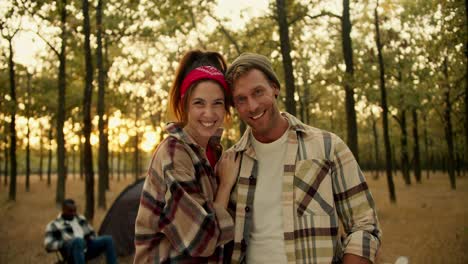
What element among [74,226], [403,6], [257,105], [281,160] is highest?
[403,6]

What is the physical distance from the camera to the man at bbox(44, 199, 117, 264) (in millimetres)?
8531

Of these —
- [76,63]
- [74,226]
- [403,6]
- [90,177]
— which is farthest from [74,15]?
[403,6]

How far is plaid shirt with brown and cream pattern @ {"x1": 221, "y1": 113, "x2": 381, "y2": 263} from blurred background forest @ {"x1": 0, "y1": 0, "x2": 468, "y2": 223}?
6.30 metres

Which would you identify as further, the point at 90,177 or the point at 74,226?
the point at 90,177

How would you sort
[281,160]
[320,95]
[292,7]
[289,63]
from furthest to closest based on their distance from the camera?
[320,95] < [292,7] < [289,63] < [281,160]

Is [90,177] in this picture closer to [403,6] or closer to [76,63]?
[76,63]

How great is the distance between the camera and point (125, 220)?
10.4 meters

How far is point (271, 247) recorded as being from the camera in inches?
91.0

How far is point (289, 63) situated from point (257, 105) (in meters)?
9.81

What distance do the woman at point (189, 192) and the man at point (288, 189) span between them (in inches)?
4.7

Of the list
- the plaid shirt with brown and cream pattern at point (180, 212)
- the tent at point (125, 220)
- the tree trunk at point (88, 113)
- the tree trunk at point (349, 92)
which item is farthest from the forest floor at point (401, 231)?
the plaid shirt with brown and cream pattern at point (180, 212)

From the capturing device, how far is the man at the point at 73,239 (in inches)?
336

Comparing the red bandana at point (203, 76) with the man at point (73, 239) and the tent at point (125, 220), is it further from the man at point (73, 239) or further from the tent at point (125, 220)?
the tent at point (125, 220)

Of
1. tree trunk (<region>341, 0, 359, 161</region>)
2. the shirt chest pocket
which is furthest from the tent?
the shirt chest pocket
